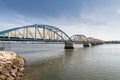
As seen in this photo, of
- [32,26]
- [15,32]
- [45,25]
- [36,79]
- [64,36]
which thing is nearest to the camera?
[36,79]

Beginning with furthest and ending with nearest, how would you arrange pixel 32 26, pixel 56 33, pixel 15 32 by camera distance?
pixel 56 33 < pixel 32 26 < pixel 15 32

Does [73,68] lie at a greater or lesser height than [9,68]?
lesser

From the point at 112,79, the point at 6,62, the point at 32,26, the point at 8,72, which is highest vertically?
the point at 32,26

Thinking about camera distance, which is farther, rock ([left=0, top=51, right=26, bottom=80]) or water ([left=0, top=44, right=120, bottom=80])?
water ([left=0, top=44, right=120, bottom=80])

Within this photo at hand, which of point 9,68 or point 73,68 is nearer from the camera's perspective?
point 9,68

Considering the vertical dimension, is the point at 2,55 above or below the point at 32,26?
below

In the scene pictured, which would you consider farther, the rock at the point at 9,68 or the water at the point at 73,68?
the water at the point at 73,68

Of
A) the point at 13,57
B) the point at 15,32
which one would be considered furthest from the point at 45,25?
the point at 13,57

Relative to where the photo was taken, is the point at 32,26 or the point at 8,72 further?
the point at 32,26

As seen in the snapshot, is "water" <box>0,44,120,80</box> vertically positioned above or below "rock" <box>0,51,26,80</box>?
below

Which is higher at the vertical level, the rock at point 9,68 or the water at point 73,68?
the rock at point 9,68

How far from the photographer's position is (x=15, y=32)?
68.1 metres

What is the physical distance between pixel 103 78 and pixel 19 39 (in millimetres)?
49974

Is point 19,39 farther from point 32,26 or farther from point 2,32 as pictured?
point 32,26
